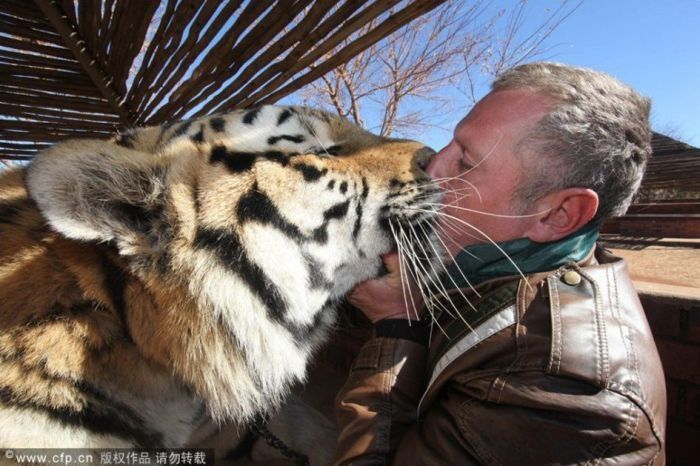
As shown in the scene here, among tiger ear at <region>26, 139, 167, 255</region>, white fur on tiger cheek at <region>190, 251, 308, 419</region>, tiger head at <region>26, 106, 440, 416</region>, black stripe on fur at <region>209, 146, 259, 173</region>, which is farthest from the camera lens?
black stripe on fur at <region>209, 146, 259, 173</region>

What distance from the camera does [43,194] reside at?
0.94m

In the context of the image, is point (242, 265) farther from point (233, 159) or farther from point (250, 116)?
point (250, 116)

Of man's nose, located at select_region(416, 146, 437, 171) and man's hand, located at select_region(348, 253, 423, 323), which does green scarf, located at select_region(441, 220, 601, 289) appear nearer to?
man's hand, located at select_region(348, 253, 423, 323)

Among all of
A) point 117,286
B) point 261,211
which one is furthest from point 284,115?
point 117,286

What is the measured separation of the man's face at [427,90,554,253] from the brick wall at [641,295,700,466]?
0.75 m

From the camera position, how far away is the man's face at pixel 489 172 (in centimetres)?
140

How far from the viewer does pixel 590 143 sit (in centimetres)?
133

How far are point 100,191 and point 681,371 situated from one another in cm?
202

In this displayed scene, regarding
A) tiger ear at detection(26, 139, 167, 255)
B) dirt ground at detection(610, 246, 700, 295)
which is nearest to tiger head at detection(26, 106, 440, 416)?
tiger ear at detection(26, 139, 167, 255)

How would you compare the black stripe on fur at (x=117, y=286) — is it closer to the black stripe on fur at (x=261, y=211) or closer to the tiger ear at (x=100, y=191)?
the tiger ear at (x=100, y=191)

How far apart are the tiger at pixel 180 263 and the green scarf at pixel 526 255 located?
169 millimetres

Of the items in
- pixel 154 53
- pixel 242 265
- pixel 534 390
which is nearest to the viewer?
pixel 534 390

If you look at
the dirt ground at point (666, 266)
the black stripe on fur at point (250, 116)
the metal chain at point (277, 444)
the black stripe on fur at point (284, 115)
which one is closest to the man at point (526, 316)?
the metal chain at point (277, 444)

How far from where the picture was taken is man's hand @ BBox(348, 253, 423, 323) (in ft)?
4.84
